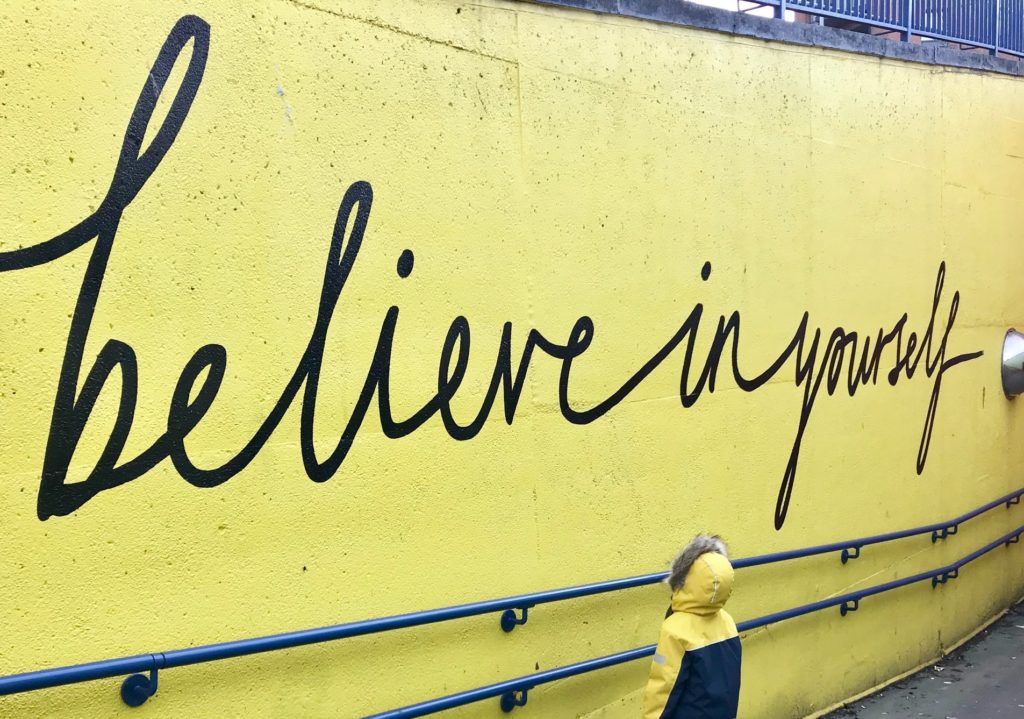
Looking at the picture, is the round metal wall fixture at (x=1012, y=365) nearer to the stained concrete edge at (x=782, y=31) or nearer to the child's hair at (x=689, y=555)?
the stained concrete edge at (x=782, y=31)

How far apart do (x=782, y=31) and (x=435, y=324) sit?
9.92 ft

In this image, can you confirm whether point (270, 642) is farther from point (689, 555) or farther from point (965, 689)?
point (965, 689)

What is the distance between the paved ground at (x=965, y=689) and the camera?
244 inches

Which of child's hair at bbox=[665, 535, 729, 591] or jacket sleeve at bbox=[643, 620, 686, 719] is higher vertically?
child's hair at bbox=[665, 535, 729, 591]

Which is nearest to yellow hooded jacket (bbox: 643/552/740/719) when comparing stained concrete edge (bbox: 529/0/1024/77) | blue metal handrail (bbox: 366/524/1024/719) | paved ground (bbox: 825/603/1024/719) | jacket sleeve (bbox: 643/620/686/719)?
jacket sleeve (bbox: 643/620/686/719)

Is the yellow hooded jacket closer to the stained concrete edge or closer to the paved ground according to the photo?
the stained concrete edge

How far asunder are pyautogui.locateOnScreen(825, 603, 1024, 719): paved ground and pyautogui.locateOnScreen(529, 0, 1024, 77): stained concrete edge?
13.3ft

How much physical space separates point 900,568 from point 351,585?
4580mm

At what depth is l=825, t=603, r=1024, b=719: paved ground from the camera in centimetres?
619

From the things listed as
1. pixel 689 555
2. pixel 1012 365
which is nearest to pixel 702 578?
pixel 689 555

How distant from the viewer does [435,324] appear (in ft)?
13.0

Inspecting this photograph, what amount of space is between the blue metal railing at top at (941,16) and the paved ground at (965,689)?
14.3ft

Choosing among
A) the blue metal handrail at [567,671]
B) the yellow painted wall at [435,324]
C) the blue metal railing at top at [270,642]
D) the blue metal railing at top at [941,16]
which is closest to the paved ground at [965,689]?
the yellow painted wall at [435,324]

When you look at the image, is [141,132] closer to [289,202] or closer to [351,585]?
[289,202]
